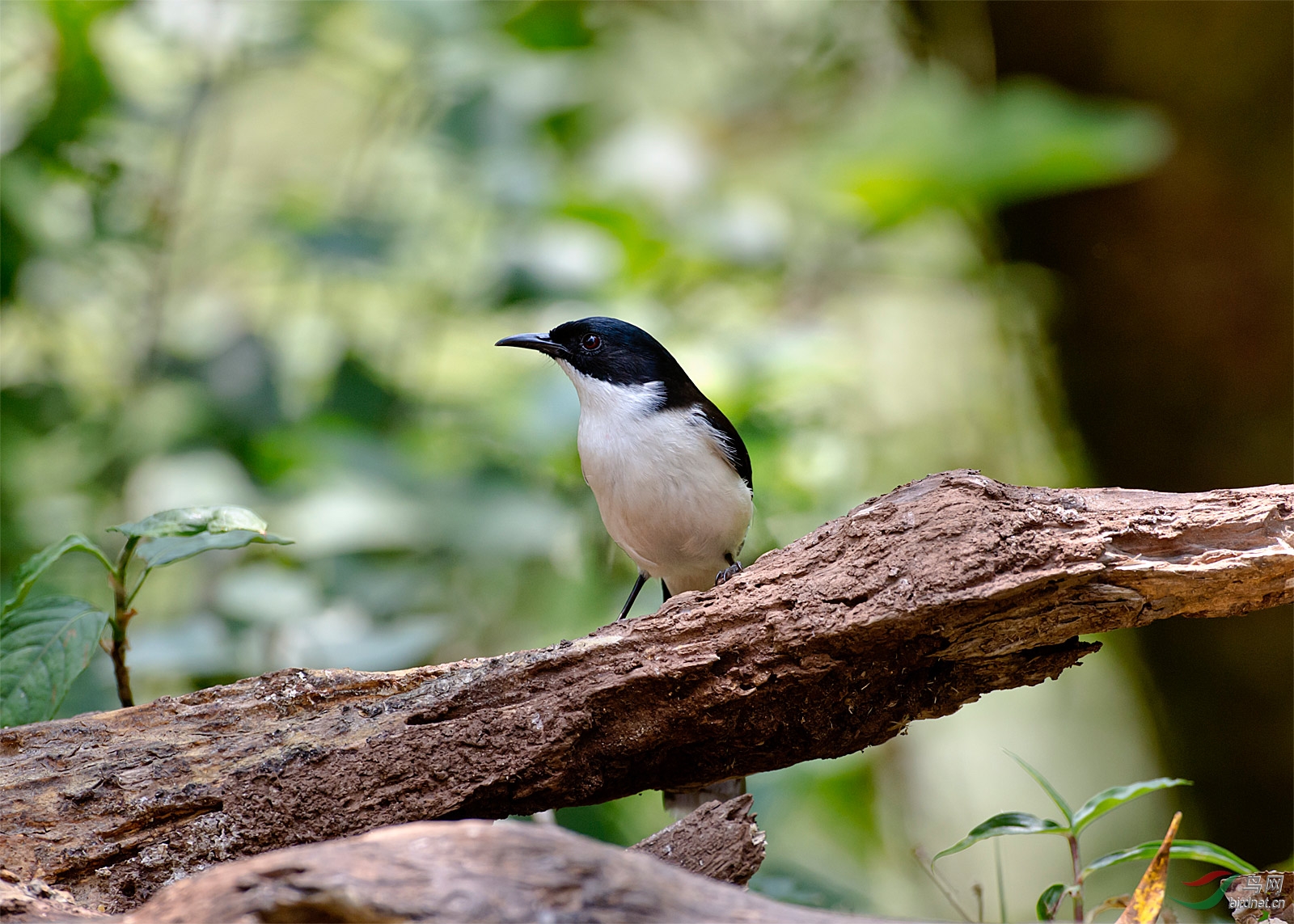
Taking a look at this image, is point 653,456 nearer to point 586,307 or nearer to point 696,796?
point 696,796

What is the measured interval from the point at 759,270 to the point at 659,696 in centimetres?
441

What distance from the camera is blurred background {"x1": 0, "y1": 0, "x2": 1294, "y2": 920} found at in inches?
228

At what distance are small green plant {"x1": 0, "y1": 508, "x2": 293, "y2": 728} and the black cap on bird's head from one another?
1.96 meters

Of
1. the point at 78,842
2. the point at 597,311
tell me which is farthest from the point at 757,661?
the point at 597,311

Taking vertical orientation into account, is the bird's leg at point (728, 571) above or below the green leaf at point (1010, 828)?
above

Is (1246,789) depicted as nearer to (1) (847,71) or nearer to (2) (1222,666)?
(2) (1222,666)

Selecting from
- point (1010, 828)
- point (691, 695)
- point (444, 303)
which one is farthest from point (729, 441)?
point (444, 303)

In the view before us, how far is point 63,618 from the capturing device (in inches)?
122

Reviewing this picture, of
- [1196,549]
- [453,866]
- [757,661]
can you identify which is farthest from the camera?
[757,661]

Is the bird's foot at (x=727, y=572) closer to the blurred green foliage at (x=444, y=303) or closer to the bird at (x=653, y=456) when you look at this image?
the bird at (x=653, y=456)

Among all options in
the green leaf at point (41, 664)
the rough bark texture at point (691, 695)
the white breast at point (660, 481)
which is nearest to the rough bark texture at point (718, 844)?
the rough bark texture at point (691, 695)

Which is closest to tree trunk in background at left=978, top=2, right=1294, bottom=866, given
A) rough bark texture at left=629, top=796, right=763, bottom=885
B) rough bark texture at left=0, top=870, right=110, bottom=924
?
rough bark texture at left=629, top=796, right=763, bottom=885

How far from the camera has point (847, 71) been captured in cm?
878

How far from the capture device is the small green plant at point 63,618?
3.01 meters
